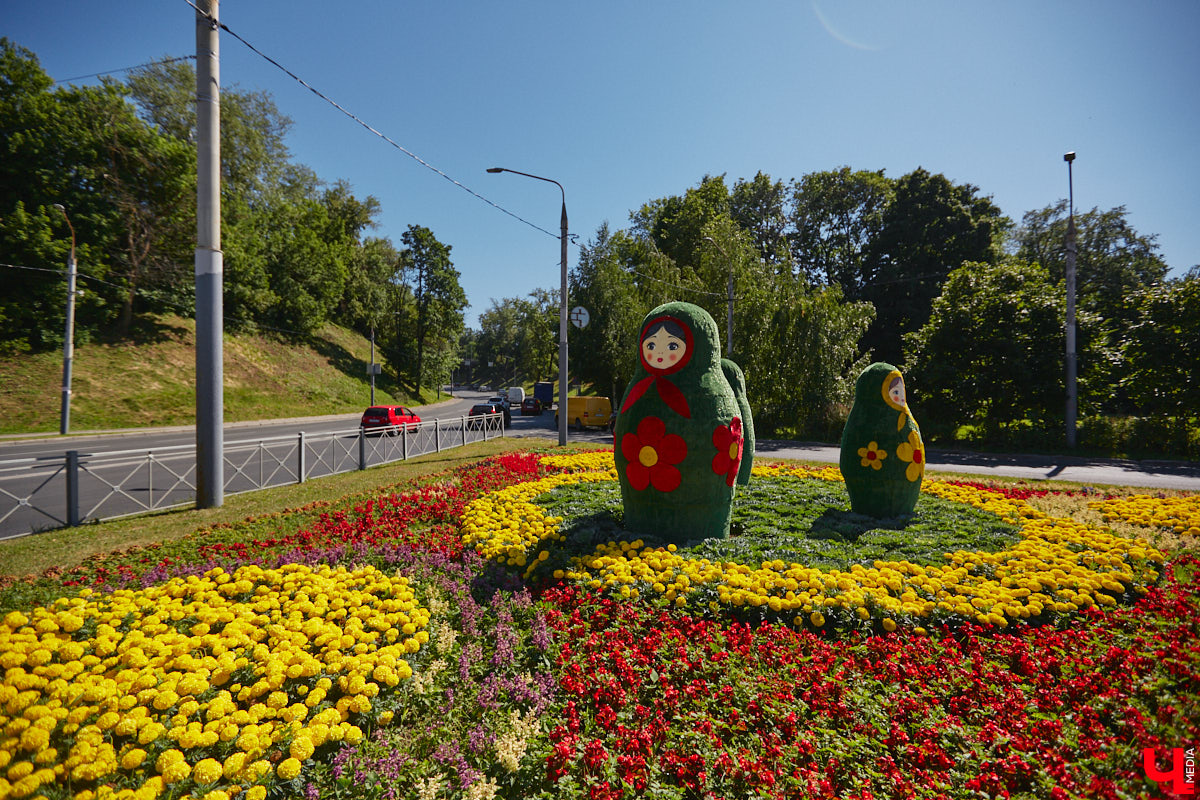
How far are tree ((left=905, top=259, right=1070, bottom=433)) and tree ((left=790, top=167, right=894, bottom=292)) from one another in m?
17.9

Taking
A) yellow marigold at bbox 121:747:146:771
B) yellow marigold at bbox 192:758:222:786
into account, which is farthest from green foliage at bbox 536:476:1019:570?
yellow marigold at bbox 121:747:146:771

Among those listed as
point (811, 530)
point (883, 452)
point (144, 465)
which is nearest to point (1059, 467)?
point (883, 452)

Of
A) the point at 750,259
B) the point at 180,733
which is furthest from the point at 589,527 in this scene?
the point at 750,259

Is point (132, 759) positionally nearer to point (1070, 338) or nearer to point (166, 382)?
point (1070, 338)

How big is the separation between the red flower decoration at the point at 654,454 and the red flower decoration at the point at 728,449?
0.43 meters

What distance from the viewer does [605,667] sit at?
3715 millimetres

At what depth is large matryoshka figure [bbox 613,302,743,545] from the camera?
5.84m

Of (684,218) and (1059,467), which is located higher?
(684,218)

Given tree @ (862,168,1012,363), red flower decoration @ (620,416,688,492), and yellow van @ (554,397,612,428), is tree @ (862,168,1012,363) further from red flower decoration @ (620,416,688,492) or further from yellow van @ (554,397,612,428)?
red flower decoration @ (620,416,688,492)

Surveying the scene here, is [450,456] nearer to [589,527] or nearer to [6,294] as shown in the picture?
[589,527]

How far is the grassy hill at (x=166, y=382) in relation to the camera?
2000cm

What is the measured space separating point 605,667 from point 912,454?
6027 millimetres

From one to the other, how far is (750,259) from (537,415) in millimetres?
20997

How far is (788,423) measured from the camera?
23125mm
